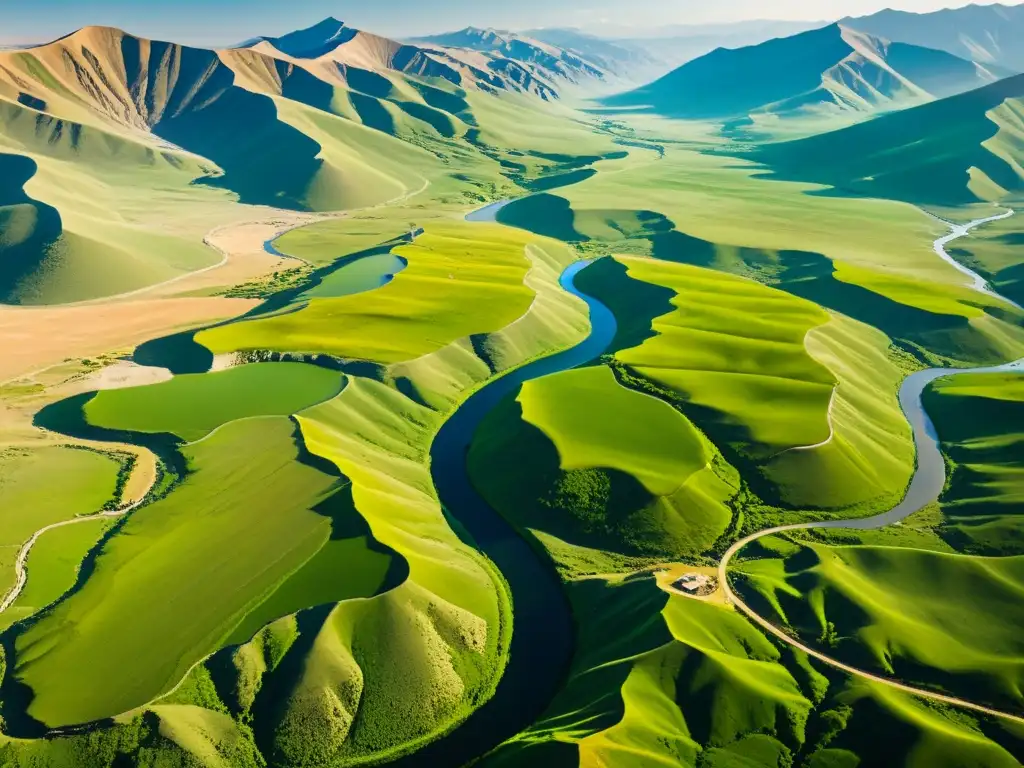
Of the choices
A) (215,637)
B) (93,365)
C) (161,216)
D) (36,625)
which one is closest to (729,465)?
(215,637)

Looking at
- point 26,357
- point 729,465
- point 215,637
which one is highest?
point 729,465

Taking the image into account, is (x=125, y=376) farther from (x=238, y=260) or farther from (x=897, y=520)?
(x=897, y=520)

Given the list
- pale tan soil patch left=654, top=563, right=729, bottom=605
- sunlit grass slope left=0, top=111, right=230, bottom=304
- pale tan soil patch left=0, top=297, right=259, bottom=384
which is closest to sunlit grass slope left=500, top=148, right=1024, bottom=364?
pale tan soil patch left=654, top=563, right=729, bottom=605

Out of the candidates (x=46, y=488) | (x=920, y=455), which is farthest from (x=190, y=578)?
(x=920, y=455)

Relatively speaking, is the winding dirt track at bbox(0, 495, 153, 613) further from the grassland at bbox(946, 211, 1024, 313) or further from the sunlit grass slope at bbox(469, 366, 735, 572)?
the grassland at bbox(946, 211, 1024, 313)

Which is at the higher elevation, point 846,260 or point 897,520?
point 846,260

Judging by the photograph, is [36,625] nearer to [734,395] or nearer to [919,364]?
[734,395]
